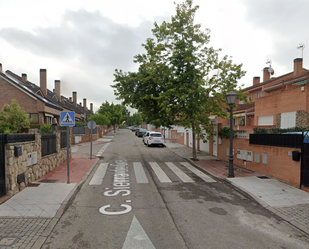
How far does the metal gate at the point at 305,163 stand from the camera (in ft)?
24.8

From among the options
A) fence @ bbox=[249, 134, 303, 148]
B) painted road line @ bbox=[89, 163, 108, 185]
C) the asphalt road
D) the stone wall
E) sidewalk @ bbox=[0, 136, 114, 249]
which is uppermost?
fence @ bbox=[249, 134, 303, 148]

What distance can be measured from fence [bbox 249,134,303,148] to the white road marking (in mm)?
6524

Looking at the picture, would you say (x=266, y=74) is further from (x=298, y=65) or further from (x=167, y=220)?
(x=167, y=220)

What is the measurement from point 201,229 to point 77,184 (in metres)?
5.27

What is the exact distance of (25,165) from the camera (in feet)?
25.2

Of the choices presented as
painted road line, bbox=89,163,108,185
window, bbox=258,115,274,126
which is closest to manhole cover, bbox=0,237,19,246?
painted road line, bbox=89,163,108,185

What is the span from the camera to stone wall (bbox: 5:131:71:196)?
6605 mm

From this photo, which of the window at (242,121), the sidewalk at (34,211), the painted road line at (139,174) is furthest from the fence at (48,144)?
the window at (242,121)

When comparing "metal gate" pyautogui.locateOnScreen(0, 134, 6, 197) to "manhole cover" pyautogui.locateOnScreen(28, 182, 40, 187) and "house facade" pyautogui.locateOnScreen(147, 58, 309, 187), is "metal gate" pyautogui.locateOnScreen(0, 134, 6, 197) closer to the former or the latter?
"manhole cover" pyautogui.locateOnScreen(28, 182, 40, 187)

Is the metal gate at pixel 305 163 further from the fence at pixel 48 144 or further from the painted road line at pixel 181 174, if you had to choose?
the fence at pixel 48 144

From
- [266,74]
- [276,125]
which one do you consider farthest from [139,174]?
[266,74]

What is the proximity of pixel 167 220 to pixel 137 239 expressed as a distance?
114 cm

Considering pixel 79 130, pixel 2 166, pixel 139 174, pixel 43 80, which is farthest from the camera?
pixel 43 80

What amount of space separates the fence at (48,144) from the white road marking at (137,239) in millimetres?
6673
